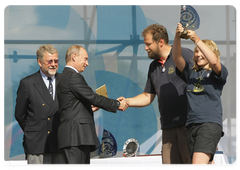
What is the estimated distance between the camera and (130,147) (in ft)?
18.3

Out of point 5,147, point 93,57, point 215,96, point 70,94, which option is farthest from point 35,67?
point 215,96

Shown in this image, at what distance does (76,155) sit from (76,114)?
0.35 metres

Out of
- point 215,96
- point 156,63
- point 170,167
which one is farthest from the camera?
point 156,63

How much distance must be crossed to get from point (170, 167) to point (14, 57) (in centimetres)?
337

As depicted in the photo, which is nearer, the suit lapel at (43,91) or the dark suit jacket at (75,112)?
the dark suit jacket at (75,112)

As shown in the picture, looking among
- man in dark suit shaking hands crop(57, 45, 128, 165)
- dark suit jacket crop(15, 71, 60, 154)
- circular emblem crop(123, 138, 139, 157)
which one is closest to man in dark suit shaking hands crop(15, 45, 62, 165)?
dark suit jacket crop(15, 71, 60, 154)

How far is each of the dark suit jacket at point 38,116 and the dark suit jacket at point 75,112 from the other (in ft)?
1.17

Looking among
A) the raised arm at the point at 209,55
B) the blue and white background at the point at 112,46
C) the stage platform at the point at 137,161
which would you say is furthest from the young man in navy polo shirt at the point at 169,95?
the blue and white background at the point at 112,46

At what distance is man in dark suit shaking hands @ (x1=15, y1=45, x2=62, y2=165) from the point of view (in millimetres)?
3820

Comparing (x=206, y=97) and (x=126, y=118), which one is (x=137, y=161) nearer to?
(x=126, y=118)

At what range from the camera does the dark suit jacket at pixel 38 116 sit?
3.82m

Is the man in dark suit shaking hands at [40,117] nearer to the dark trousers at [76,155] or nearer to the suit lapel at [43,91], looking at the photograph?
the suit lapel at [43,91]

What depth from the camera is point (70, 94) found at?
3.49 meters

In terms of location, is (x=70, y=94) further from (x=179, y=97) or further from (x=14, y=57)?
(x=14, y=57)
